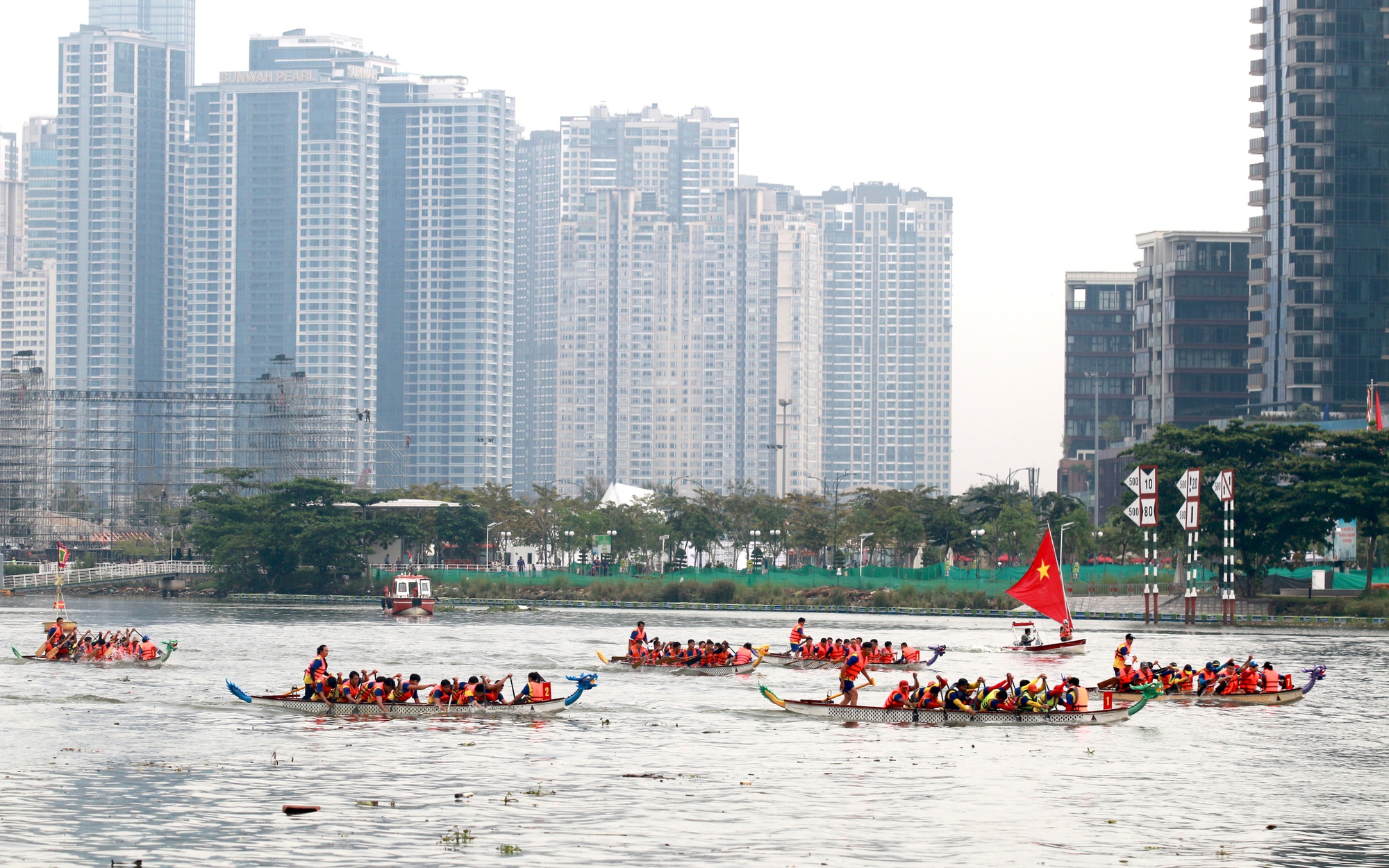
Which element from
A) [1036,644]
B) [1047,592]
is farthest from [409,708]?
[1036,644]

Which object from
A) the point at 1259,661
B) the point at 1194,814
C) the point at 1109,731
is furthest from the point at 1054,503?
the point at 1194,814

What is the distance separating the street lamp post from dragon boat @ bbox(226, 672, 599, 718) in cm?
8650

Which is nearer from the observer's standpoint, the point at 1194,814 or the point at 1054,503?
the point at 1194,814

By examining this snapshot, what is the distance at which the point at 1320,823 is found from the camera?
3170 centimetres

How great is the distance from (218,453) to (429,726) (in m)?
144

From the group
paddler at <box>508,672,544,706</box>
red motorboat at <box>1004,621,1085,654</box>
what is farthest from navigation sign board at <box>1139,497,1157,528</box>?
paddler at <box>508,672,544,706</box>

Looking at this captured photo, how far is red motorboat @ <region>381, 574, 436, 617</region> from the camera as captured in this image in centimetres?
9994

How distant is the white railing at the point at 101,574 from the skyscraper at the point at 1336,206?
101093 mm

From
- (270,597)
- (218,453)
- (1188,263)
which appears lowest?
(270,597)

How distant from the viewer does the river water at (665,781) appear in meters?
28.1

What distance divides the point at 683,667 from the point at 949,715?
52.9 ft

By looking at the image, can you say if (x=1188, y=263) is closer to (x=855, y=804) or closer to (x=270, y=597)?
(x=270, y=597)

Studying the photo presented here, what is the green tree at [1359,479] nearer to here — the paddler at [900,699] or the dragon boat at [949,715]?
the dragon boat at [949,715]

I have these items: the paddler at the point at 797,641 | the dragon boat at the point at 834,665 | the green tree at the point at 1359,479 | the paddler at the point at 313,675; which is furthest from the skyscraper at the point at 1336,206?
the paddler at the point at 313,675
